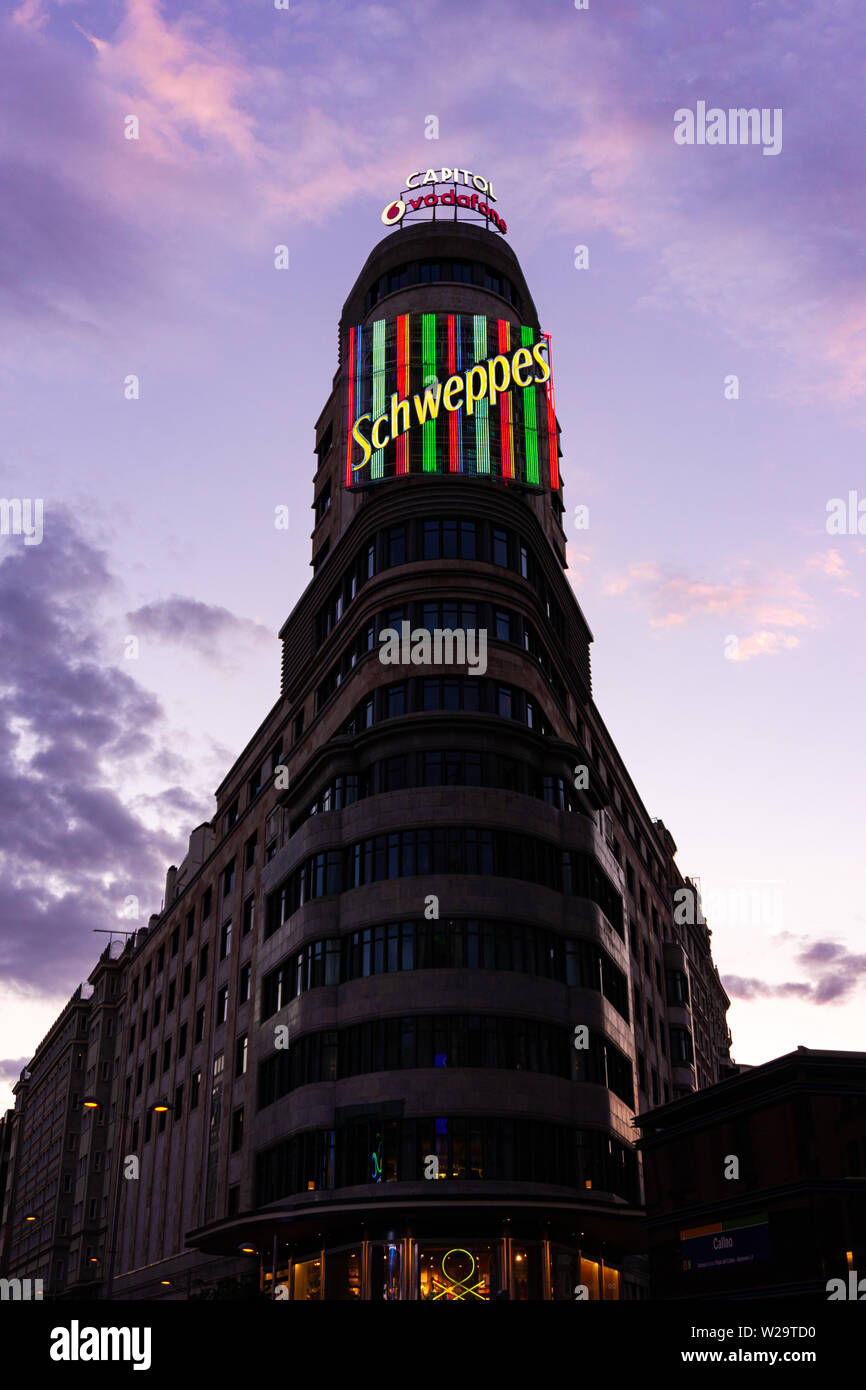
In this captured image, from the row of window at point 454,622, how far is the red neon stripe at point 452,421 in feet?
24.7

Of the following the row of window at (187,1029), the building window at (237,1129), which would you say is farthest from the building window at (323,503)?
the building window at (237,1129)

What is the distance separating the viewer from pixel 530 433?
61938mm

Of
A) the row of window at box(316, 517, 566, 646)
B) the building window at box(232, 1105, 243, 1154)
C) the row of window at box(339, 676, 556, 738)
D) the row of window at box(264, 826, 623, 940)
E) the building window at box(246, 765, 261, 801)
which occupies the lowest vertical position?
the building window at box(232, 1105, 243, 1154)

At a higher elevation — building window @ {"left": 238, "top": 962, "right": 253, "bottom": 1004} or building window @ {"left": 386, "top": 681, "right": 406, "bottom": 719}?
building window @ {"left": 386, "top": 681, "right": 406, "bottom": 719}

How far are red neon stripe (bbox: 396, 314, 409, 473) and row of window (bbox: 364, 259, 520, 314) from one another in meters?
4.14

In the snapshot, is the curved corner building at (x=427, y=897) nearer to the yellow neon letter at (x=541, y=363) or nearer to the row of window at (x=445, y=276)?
the row of window at (x=445, y=276)

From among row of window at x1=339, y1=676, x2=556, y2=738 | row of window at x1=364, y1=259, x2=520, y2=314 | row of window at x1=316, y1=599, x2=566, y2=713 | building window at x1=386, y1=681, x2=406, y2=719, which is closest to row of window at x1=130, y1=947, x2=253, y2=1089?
row of window at x1=316, y1=599, x2=566, y2=713

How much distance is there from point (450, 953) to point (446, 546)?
19001mm

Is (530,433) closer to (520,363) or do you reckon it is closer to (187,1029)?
(520,363)

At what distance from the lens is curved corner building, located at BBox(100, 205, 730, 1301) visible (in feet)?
154

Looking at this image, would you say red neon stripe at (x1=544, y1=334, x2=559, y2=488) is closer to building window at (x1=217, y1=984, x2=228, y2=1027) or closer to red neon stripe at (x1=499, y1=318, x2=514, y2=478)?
red neon stripe at (x1=499, y1=318, x2=514, y2=478)

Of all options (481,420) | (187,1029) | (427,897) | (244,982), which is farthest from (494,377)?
(187,1029)

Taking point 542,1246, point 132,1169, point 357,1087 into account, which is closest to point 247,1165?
point 357,1087

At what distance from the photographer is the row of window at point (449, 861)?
5047cm
